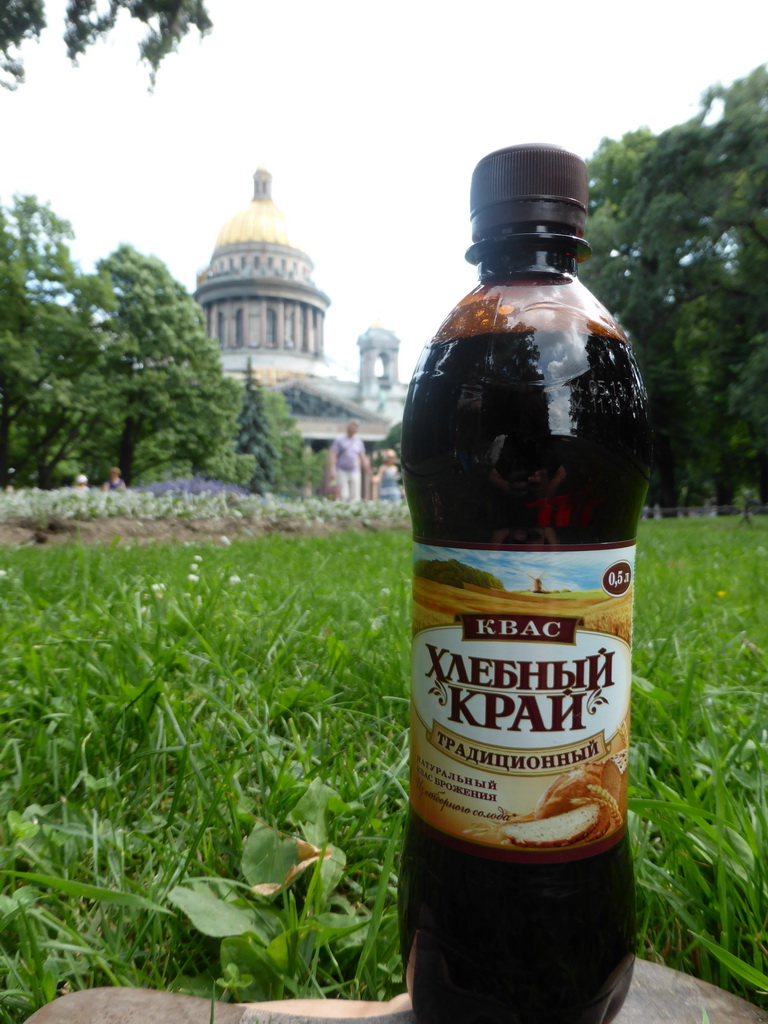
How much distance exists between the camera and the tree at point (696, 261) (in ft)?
58.0

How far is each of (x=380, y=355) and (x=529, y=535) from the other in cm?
7613

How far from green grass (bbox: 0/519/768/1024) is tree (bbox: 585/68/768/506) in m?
16.6

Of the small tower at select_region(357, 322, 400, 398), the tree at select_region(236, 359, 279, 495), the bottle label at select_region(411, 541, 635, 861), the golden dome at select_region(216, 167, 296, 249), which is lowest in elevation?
the bottle label at select_region(411, 541, 635, 861)

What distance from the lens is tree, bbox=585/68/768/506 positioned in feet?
58.0

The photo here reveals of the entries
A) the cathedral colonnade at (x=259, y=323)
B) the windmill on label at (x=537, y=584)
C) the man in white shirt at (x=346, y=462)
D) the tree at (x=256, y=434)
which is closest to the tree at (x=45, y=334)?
the tree at (x=256, y=434)

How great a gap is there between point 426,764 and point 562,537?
452 mm

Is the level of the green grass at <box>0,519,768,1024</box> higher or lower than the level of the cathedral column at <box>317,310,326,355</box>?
lower

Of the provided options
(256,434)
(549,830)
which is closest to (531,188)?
(549,830)

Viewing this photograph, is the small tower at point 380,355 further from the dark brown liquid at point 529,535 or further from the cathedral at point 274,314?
the dark brown liquid at point 529,535

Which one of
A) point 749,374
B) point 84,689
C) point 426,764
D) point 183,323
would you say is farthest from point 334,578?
point 183,323

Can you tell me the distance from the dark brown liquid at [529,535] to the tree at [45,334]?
997 inches

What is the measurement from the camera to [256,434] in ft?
109

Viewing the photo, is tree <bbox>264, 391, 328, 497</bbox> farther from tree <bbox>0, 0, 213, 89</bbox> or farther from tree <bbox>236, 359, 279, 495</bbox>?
tree <bbox>0, 0, 213, 89</bbox>

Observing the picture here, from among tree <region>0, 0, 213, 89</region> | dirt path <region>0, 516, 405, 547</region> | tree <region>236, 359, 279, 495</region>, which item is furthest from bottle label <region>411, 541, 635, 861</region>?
tree <region>236, 359, 279, 495</region>
